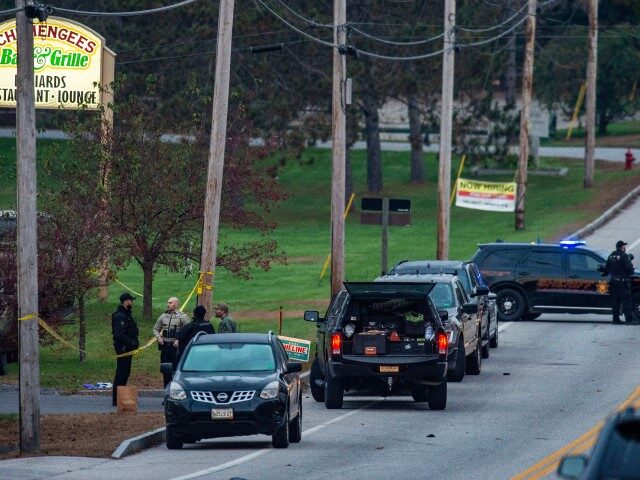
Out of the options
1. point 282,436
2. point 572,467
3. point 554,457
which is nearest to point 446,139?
point 282,436

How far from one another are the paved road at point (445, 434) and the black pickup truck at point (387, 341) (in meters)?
0.53

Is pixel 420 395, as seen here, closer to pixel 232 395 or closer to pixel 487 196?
pixel 232 395

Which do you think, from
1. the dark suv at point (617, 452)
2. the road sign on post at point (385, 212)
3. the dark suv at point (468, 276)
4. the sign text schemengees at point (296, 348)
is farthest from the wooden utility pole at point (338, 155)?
the dark suv at point (617, 452)

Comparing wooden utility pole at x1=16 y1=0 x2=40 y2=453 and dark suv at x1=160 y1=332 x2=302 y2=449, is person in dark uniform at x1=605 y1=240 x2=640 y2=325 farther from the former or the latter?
wooden utility pole at x1=16 y1=0 x2=40 y2=453

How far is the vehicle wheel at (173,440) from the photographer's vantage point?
19938mm

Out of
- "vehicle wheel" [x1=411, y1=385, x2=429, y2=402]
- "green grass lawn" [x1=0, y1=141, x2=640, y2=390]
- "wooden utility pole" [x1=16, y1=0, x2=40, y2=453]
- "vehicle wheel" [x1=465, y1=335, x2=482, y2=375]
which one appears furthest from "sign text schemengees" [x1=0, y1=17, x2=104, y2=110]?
"wooden utility pole" [x1=16, y1=0, x2=40, y2=453]

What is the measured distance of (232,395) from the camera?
19.6 metres

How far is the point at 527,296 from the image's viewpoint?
122 ft

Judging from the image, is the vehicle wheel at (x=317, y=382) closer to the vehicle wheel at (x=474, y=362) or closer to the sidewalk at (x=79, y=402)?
the sidewalk at (x=79, y=402)

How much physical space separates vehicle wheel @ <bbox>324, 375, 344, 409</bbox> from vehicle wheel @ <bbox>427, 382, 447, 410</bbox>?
139 centimetres

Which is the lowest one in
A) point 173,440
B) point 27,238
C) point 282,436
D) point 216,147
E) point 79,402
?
point 79,402

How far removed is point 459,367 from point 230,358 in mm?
7808

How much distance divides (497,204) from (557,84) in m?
33.5

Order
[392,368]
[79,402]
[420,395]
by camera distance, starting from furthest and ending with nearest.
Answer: [79,402]
[420,395]
[392,368]
